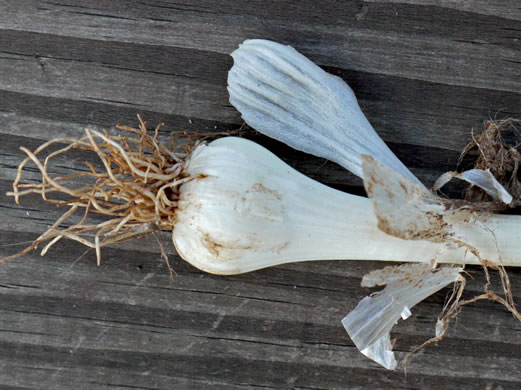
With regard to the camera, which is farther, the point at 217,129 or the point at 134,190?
the point at 217,129

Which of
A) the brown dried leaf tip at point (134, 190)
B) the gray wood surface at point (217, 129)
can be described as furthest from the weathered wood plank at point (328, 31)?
the brown dried leaf tip at point (134, 190)

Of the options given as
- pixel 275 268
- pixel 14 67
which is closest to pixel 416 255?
pixel 275 268

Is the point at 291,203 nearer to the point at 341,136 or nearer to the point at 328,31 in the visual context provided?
the point at 341,136

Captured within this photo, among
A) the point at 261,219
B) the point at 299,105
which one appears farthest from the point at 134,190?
Answer: the point at 299,105

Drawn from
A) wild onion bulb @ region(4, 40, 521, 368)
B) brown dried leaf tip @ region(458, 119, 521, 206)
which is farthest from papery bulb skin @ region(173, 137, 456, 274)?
brown dried leaf tip @ region(458, 119, 521, 206)

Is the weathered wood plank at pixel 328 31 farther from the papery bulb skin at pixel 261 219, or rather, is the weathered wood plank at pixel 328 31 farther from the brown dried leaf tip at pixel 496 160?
the papery bulb skin at pixel 261 219

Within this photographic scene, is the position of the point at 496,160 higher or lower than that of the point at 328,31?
lower

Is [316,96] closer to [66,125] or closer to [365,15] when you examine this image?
[365,15]
